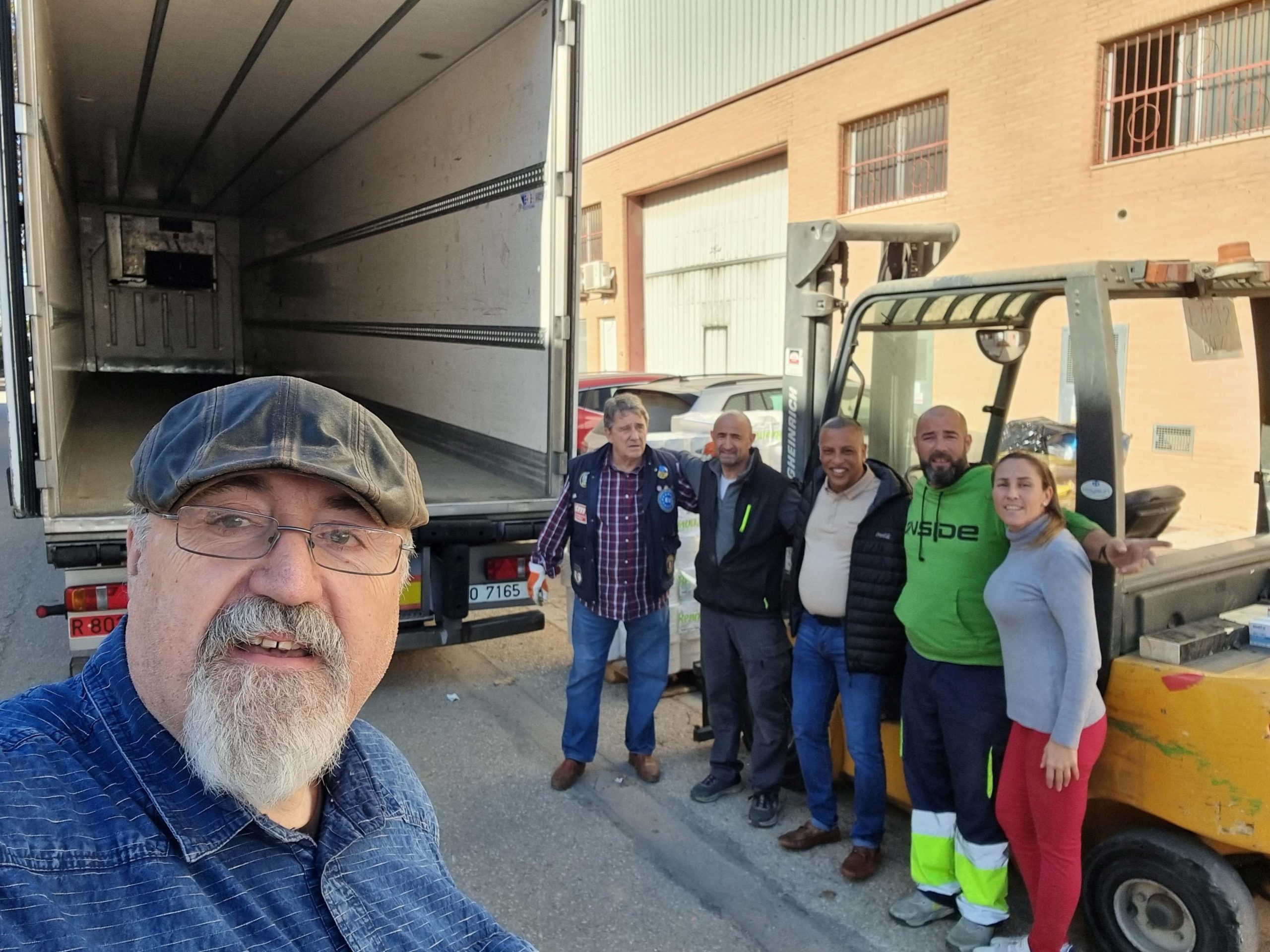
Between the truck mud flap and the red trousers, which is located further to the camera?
the truck mud flap

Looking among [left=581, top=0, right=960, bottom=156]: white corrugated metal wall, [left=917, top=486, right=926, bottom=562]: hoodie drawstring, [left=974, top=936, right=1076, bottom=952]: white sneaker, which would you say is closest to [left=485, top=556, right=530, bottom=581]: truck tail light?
[left=917, top=486, right=926, bottom=562]: hoodie drawstring

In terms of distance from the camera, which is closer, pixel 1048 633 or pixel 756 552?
pixel 1048 633

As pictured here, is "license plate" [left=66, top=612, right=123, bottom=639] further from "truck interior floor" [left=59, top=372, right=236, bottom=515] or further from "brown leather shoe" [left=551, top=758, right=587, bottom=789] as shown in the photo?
"brown leather shoe" [left=551, top=758, right=587, bottom=789]

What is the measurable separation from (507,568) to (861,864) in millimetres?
2556

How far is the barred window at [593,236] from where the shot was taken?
21406mm

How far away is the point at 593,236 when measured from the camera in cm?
2192

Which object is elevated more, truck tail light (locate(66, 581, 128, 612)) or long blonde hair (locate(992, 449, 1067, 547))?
long blonde hair (locate(992, 449, 1067, 547))

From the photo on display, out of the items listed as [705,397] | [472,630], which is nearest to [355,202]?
[705,397]

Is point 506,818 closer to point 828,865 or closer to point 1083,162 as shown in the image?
point 828,865

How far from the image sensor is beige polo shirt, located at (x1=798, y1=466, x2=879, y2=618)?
12.0ft

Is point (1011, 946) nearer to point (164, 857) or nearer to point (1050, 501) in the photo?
point (1050, 501)

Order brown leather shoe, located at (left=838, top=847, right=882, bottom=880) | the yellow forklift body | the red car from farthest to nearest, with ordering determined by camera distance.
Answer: the red car → brown leather shoe, located at (left=838, top=847, right=882, bottom=880) → the yellow forklift body

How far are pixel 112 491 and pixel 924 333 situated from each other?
4246mm

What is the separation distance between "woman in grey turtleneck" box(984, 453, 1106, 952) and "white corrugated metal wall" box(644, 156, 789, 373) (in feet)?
41.4
